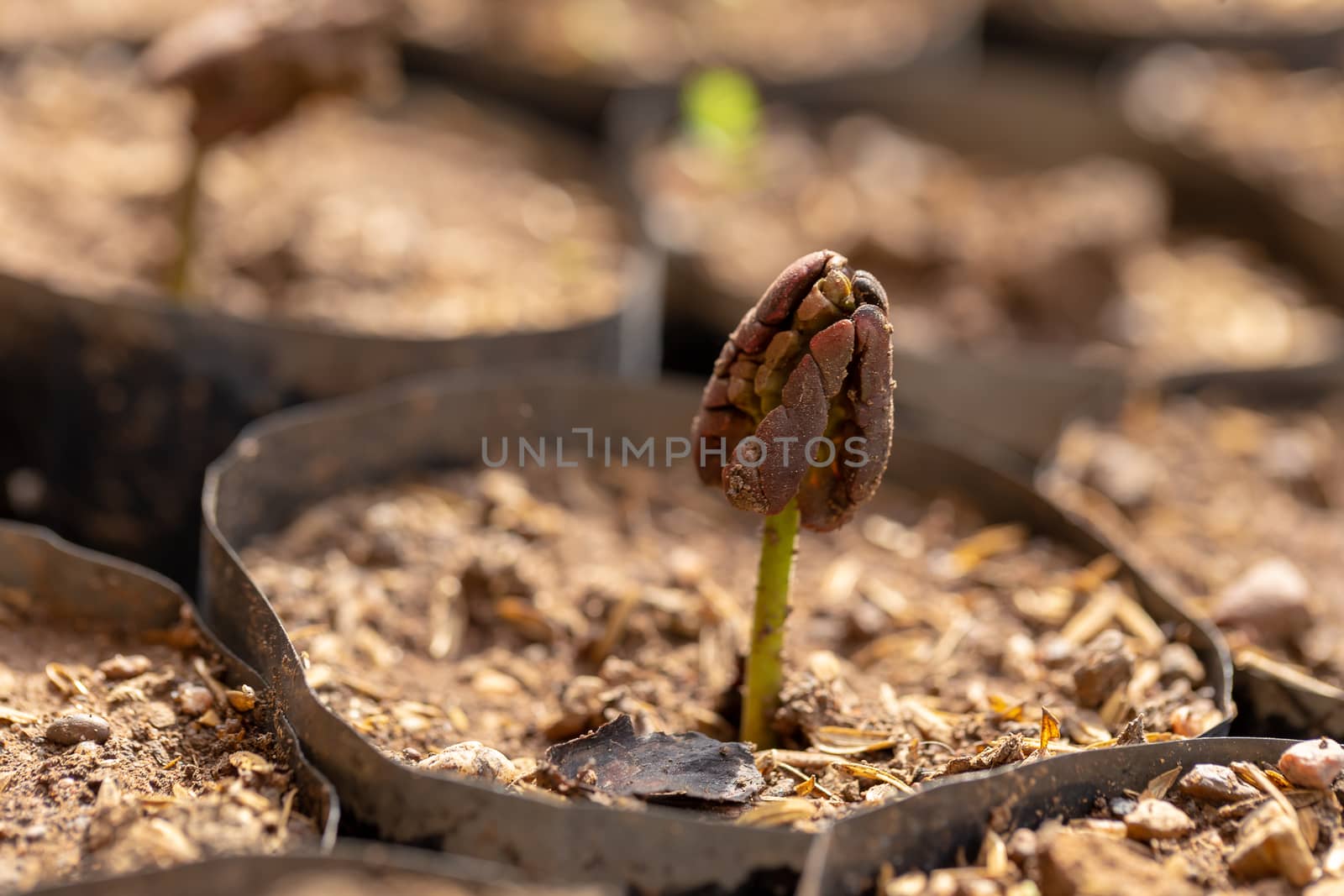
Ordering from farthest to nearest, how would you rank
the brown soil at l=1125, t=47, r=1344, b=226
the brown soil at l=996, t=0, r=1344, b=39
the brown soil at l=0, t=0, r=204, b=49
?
1. the brown soil at l=996, t=0, r=1344, b=39
2. the brown soil at l=1125, t=47, r=1344, b=226
3. the brown soil at l=0, t=0, r=204, b=49

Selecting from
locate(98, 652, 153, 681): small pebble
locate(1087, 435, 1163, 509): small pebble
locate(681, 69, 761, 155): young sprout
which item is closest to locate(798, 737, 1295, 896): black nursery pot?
locate(98, 652, 153, 681): small pebble

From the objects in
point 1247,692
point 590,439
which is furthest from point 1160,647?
point 590,439

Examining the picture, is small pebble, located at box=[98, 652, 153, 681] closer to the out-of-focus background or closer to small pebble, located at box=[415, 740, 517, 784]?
small pebble, located at box=[415, 740, 517, 784]

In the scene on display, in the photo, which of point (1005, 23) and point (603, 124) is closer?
point (603, 124)

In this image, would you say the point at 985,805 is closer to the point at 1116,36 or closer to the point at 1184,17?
the point at 1116,36

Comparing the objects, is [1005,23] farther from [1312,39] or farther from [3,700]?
[3,700]

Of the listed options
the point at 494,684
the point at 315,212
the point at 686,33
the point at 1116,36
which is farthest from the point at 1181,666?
the point at 1116,36

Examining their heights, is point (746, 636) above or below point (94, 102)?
below

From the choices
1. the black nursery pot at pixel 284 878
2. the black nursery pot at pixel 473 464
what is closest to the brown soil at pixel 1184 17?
the black nursery pot at pixel 473 464
